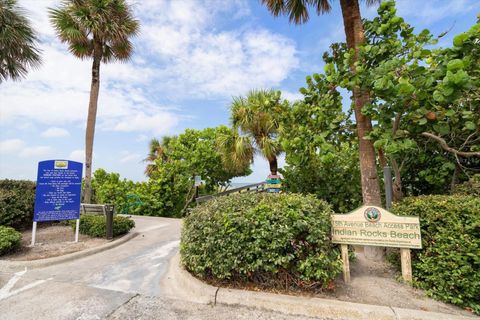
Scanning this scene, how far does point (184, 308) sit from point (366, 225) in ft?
8.49

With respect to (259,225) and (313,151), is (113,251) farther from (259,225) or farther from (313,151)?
(313,151)

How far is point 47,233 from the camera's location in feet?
19.6

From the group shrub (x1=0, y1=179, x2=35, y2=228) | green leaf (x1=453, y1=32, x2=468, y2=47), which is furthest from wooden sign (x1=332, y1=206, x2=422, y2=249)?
shrub (x1=0, y1=179, x2=35, y2=228)

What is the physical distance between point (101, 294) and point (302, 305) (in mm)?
2563

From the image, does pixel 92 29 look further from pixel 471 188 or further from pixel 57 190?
pixel 471 188

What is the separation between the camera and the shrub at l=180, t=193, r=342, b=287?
8.96ft

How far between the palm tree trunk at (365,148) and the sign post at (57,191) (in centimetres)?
626

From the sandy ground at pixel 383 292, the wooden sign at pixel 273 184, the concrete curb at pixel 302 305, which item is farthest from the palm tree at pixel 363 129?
the wooden sign at pixel 273 184

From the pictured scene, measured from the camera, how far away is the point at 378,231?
3.04 m

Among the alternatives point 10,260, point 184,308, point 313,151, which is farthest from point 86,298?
point 313,151

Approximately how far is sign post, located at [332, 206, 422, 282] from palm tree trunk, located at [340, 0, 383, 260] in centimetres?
96

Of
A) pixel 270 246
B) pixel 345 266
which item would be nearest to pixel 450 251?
pixel 345 266

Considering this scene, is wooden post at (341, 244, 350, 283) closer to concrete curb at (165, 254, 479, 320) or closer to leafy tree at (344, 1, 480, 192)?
concrete curb at (165, 254, 479, 320)

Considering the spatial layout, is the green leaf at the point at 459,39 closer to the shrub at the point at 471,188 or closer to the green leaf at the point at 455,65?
the green leaf at the point at 455,65
